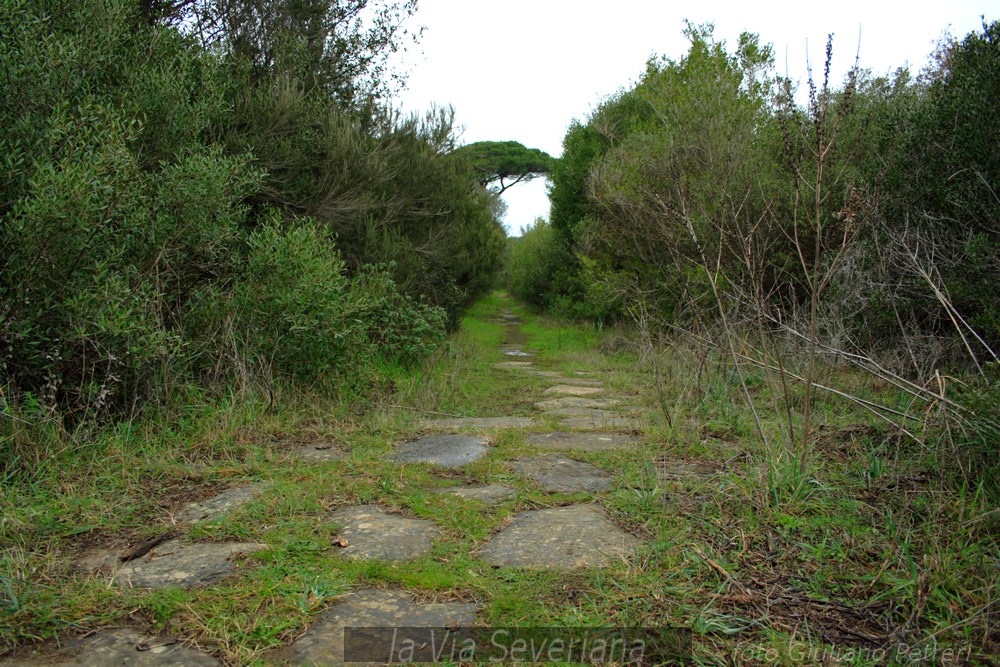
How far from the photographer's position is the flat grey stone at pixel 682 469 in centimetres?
359

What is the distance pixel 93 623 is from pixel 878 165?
8.14 metres

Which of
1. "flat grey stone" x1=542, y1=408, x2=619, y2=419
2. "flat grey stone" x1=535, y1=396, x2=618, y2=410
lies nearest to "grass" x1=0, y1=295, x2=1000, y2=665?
"flat grey stone" x1=542, y1=408, x2=619, y2=419

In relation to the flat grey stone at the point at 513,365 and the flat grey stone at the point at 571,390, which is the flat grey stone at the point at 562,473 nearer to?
the flat grey stone at the point at 571,390

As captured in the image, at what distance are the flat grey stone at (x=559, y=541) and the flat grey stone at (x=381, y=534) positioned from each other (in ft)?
1.01

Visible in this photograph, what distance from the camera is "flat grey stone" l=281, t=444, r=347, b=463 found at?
13.6 feet

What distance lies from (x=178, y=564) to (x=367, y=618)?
0.91 metres

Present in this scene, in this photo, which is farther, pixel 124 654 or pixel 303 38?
pixel 303 38

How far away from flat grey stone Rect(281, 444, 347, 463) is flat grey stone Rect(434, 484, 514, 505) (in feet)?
3.09

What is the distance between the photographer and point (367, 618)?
85.9 inches

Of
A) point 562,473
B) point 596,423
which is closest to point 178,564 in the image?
point 562,473

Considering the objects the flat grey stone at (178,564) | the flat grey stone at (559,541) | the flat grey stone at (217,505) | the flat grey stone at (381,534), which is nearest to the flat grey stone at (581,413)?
the flat grey stone at (559,541)

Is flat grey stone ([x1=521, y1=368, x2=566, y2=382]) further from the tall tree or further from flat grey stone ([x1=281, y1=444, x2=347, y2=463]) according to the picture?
the tall tree

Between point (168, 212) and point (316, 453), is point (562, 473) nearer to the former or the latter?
point (316, 453)

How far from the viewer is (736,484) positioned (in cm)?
309
